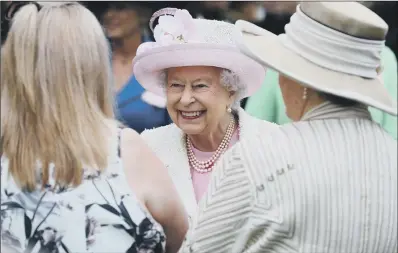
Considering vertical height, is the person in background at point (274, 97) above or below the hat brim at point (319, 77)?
below

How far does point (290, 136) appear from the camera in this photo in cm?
285

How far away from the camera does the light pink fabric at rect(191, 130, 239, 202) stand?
4.14 metres

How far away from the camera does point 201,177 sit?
4207mm

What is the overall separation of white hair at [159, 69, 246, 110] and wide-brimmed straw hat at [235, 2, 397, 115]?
1.35m

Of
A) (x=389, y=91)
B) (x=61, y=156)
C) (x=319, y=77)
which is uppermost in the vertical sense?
(x=319, y=77)

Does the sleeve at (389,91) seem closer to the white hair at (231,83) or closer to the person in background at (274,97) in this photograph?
the person in background at (274,97)

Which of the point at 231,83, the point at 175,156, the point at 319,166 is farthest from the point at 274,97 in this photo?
the point at 319,166

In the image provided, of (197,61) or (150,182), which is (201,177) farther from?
(150,182)

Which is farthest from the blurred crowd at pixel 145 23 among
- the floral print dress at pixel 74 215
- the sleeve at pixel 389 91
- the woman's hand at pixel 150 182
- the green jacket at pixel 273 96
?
the floral print dress at pixel 74 215

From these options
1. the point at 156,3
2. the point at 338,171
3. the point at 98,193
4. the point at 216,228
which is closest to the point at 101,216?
the point at 98,193

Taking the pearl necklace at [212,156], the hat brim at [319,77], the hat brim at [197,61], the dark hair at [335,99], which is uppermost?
the hat brim at [319,77]

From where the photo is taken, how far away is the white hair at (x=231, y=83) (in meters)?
4.27

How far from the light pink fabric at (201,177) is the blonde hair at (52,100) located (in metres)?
1.24

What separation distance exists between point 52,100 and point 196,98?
1.37 metres
